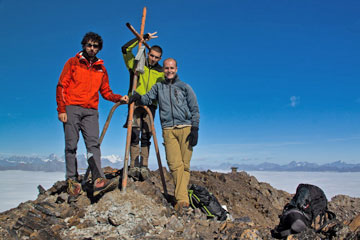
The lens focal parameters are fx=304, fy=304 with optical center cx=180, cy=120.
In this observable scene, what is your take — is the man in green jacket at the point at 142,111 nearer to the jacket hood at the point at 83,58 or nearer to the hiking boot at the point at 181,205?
the jacket hood at the point at 83,58

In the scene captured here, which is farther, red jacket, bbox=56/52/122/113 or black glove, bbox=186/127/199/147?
black glove, bbox=186/127/199/147

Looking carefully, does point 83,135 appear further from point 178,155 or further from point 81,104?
point 178,155

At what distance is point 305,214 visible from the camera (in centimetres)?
513

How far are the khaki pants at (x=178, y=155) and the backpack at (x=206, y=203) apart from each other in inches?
8.2

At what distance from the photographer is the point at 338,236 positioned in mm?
4520

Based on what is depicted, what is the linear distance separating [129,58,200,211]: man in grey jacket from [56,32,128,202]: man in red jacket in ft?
4.63

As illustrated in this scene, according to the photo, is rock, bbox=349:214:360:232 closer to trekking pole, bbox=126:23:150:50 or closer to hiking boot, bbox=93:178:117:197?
hiking boot, bbox=93:178:117:197

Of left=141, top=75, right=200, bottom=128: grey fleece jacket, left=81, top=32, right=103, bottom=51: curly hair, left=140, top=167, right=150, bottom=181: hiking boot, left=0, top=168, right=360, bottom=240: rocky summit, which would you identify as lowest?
left=0, top=168, right=360, bottom=240: rocky summit

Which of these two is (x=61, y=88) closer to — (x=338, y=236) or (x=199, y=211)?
(x=199, y=211)

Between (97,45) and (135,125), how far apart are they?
197 cm

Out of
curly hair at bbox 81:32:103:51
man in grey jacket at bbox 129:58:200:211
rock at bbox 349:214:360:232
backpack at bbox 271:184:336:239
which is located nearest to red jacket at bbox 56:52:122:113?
curly hair at bbox 81:32:103:51

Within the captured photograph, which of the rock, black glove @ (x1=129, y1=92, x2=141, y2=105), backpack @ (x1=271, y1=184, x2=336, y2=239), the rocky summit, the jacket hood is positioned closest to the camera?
the rock

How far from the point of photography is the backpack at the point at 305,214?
192 inches

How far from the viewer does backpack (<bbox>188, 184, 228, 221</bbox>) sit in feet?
21.0
